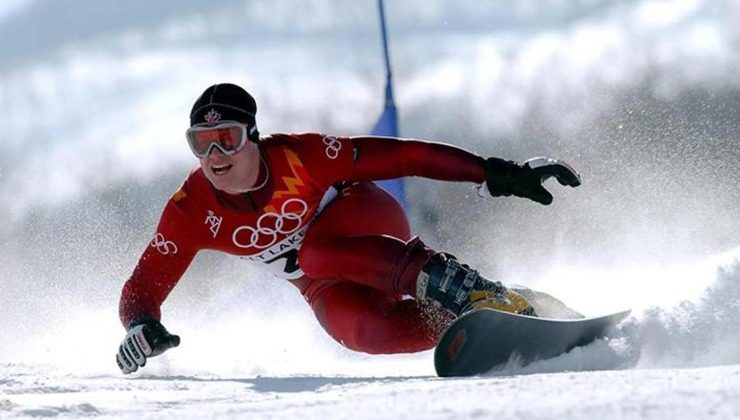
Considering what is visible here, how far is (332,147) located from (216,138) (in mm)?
421

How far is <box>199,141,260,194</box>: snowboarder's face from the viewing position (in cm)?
439

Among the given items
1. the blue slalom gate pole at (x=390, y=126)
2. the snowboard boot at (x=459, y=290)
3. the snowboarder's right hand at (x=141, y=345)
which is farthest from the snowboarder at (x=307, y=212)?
the blue slalom gate pole at (x=390, y=126)

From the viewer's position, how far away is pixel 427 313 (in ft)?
14.0

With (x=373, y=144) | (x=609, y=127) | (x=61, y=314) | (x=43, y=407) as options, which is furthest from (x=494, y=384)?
(x=609, y=127)

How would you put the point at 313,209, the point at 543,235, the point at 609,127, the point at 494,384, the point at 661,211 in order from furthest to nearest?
the point at 609,127, the point at 543,235, the point at 661,211, the point at 313,209, the point at 494,384

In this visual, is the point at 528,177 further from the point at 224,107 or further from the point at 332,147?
the point at 224,107

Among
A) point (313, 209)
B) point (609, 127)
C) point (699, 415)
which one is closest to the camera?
point (699, 415)

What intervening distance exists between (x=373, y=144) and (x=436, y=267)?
800 millimetres

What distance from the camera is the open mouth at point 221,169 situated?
4.39 meters

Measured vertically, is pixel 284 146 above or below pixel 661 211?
below

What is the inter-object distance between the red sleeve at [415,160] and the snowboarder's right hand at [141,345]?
905 mm

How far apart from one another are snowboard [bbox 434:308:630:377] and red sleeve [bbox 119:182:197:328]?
1.49 metres

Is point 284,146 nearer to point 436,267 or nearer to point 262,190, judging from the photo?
point 262,190

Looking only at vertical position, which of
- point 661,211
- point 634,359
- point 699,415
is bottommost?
point 699,415
